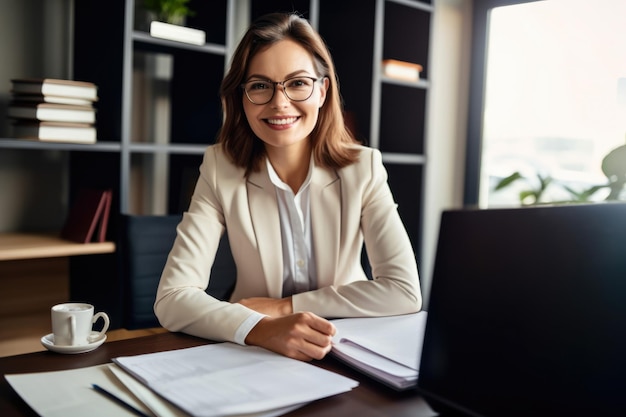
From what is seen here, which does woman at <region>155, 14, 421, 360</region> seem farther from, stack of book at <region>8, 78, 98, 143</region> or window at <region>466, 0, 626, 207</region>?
window at <region>466, 0, 626, 207</region>

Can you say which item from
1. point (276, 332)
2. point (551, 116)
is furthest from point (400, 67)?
point (276, 332)

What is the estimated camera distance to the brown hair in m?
1.58

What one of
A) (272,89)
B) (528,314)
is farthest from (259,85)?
(528,314)

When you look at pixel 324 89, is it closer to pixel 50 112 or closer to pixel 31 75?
pixel 50 112

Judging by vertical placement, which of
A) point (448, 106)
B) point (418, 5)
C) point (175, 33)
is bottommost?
point (448, 106)

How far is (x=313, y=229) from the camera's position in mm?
1610

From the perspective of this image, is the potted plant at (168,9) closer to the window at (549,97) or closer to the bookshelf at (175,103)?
the bookshelf at (175,103)

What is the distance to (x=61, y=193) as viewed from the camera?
2434mm

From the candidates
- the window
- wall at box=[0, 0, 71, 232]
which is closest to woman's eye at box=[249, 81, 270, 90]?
wall at box=[0, 0, 71, 232]

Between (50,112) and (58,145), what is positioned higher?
(50,112)

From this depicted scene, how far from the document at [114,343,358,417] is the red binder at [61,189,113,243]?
1.27 m

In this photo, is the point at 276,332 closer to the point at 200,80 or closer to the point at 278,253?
the point at 278,253

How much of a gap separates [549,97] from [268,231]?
220cm

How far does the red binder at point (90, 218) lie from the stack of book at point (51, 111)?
211 mm
